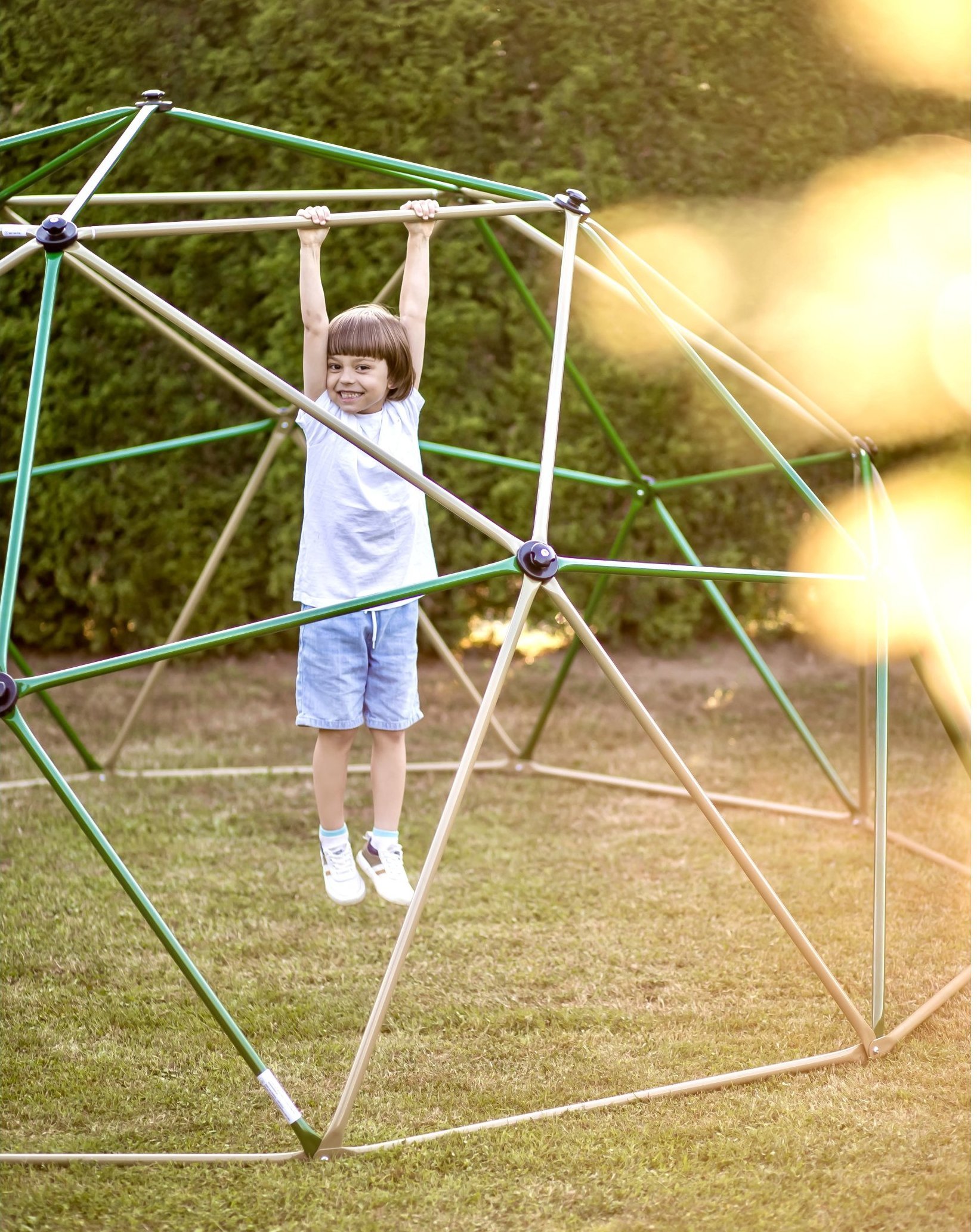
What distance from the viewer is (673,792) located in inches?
206

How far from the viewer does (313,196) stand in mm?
3092

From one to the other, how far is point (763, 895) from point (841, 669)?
4.50 m

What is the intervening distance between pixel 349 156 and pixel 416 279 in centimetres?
41

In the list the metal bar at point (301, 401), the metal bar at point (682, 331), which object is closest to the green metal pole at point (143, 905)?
the metal bar at point (301, 401)

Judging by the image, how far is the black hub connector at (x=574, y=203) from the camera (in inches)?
130

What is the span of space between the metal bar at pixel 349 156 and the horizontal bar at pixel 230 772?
2.61 metres

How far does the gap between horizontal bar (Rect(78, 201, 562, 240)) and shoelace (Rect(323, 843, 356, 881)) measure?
1578 millimetres

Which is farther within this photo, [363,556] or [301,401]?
[363,556]

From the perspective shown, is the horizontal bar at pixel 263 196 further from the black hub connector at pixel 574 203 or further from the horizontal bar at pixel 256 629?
the horizontal bar at pixel 256 629

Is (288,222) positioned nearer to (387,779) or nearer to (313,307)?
(313,307)

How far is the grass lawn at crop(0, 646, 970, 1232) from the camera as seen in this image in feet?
8.45

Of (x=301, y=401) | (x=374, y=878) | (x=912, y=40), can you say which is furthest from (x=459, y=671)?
(x=912, y=40)

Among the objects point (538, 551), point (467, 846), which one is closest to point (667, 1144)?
point (538, 551)

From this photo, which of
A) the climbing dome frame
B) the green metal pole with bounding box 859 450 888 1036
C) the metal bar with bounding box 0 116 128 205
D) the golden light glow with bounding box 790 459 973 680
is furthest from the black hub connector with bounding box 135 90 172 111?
the golden light glow with bounding box 790 459 973 680
